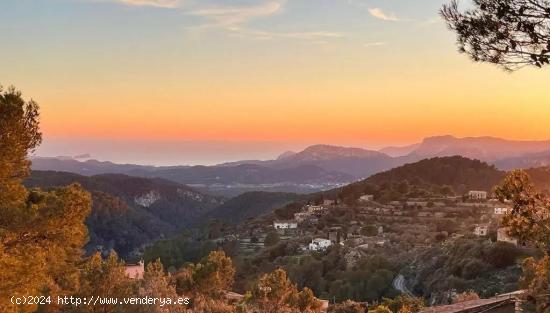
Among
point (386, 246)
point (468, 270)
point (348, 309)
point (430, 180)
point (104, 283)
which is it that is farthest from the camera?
point (430, 180)

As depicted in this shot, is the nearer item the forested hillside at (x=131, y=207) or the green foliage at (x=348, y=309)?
the green foliage at (x=348, y=309)

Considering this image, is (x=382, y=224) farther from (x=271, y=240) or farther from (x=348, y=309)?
(x=348, y=309)

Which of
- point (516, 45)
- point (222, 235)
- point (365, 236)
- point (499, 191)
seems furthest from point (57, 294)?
point (222, 235)

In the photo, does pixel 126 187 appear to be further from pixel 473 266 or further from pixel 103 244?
pixel 473 266

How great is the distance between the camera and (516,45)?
20.5 feet

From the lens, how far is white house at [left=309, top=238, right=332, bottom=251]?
56747 millimetres

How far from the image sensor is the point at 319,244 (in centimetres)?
5806

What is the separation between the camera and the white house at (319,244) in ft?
186

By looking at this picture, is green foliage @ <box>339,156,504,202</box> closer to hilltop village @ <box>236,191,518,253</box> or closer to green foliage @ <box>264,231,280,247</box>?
hilltop village @ <box>236,191,518,253</box>

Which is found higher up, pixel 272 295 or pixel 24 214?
pixel 24 214

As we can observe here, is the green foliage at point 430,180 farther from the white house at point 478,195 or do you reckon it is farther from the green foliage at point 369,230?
the green foliage at point 369,230

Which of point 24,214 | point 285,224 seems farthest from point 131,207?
point 24,214

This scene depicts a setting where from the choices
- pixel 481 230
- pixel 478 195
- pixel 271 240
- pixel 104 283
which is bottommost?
pixel 271 240

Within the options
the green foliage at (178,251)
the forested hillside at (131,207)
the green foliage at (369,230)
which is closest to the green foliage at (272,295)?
the green foliage at (178,251)
